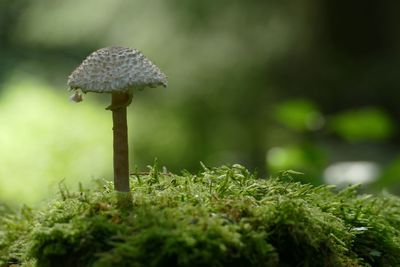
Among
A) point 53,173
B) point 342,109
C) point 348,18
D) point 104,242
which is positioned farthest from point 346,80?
point 104,242

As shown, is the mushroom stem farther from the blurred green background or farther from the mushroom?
the blurred green background

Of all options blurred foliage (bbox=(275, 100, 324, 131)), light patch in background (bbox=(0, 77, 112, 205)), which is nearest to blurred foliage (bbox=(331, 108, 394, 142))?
blurred foliage (bbox=(275, 100, 324, 131))

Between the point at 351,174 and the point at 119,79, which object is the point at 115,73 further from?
the point at 351,174

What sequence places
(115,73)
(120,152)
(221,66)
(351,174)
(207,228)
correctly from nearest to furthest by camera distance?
(207,228) → (115,73) → (120,152) → (351,174) → (221,66)

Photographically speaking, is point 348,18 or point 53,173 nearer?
point 53,173

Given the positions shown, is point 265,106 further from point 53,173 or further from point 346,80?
point 53,173

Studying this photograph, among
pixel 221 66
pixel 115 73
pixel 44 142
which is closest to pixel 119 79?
pixel 115 73

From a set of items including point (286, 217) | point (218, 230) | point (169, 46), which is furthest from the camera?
point (169, 46)

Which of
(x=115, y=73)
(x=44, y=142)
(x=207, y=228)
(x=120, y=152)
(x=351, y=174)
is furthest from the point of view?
(x=44, y=142)
